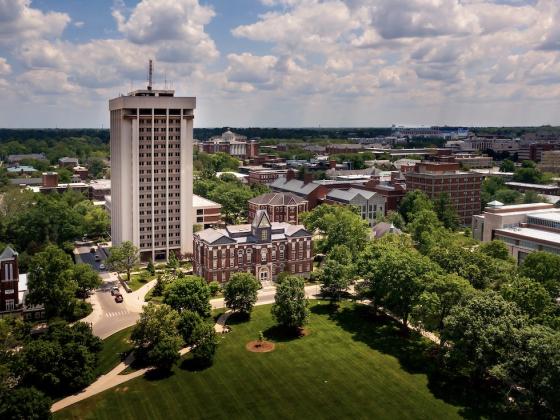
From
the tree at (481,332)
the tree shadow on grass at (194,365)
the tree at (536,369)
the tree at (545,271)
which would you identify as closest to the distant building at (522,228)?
the tree at (545,271)

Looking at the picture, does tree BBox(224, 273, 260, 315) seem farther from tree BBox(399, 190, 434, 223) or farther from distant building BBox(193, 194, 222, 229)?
tree BBox(399, 190, 434, 223)

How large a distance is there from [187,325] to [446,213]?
104 metres

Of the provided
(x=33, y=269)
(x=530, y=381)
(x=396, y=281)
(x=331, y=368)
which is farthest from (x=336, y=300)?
(x=33, y=269)

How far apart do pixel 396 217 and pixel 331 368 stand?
84.0 metres

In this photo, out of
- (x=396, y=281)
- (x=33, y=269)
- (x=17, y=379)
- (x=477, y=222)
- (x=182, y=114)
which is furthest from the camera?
(x=477, y=222)

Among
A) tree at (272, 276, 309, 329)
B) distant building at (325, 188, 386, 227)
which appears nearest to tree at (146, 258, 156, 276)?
tree at (272, 276, 309, 329)

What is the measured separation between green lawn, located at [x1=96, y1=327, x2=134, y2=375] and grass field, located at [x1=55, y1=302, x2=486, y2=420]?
21.5 feet

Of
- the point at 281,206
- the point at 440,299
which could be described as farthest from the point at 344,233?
the point at 440,299

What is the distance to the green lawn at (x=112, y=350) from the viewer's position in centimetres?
7619

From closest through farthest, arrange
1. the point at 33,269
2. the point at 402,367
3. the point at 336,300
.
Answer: the point at 402,367 < the point at 33,269 < the point at 336,300

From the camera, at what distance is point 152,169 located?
410 feet

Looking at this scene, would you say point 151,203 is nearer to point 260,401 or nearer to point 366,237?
point 366,237

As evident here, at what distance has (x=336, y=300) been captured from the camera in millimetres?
102438

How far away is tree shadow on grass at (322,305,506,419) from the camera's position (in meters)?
66.4
